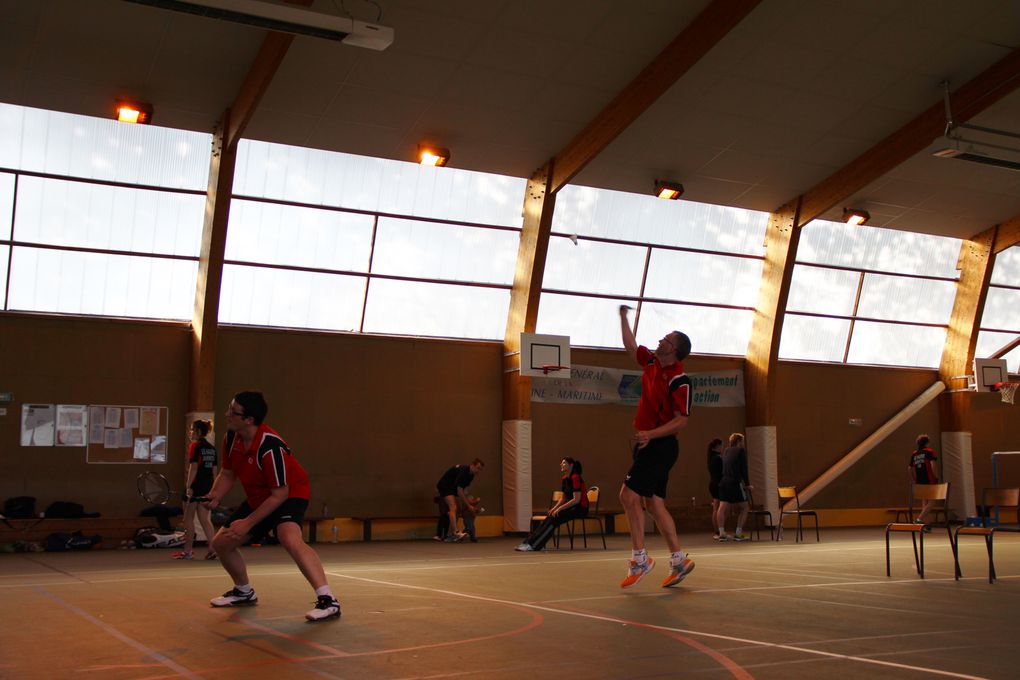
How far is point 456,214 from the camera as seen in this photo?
1688 cm

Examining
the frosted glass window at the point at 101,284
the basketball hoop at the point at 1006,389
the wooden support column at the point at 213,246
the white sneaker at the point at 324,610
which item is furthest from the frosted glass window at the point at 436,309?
the white sneaker at the point at 324,610

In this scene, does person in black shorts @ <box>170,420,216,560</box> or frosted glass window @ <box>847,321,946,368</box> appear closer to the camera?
person in black shorts @ <box>170,420,216,560</box>

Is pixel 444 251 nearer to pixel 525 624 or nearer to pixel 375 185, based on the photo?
pixel 375 185

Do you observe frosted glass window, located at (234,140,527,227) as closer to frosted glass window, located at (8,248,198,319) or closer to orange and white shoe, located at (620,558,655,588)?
frosted glass window, located at (8,248,198,319)

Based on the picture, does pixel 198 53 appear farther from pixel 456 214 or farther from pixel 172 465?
pixel 172 465

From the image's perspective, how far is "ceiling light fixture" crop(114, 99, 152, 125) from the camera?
13406mm

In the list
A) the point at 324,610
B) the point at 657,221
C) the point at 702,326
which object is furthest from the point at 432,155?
the point at 324,610

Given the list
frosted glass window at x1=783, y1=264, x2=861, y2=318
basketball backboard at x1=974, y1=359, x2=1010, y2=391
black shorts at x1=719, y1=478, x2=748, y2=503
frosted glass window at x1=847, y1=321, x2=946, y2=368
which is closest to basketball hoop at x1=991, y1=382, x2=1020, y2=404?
basketball backboard at x1=974, y1=359, x2=1010, y2=391

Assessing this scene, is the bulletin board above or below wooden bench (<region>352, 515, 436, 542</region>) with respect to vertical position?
above

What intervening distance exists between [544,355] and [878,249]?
320 inches

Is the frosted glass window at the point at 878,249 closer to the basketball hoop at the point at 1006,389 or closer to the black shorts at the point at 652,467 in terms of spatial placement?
the basketball hoop at the point at 1006,389

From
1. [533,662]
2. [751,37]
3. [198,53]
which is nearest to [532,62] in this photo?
[751,37]

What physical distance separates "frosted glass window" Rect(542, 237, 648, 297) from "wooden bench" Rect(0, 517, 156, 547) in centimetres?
821

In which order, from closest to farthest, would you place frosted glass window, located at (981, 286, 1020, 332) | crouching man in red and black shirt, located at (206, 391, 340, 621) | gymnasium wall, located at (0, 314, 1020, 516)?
crouching man in red and black shirt, located at (206, 391, 340, 621)
gymnasium wall, located at (0, 314, 1020, 516)
frosted glass window, located at (981, 286, 1020, 332)
